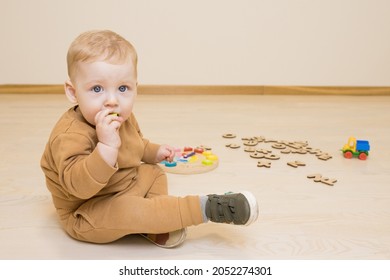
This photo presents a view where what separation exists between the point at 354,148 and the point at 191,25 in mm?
1265

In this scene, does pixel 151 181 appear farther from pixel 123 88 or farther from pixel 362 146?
pixel 362 146

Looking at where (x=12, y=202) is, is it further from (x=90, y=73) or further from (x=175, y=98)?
(x=175, y=98)

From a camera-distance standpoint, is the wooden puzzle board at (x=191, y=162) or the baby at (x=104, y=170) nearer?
the baby at (x=104, y=170)

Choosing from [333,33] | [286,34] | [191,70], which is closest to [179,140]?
[191,70]

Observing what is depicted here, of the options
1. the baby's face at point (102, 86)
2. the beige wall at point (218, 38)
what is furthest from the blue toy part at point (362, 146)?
the beige wall at point (218, 38)

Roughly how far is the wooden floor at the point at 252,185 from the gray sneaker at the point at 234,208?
7 centimetres

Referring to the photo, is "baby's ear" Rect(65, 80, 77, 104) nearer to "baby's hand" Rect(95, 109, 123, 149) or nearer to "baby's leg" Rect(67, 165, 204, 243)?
"baby's hand" Rect(95, 109, 123, 149)

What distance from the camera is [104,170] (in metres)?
0.79

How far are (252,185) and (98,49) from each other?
0.59 metres

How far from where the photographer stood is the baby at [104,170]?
2.64 ft

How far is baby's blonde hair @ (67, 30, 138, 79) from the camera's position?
0.83 m

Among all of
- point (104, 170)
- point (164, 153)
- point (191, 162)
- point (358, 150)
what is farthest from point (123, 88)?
point (358, 150)

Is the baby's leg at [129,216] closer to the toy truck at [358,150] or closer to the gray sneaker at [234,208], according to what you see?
the gray sneaker at [234,208]

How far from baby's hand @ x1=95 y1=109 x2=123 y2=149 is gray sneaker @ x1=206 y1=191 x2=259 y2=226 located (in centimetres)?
23
